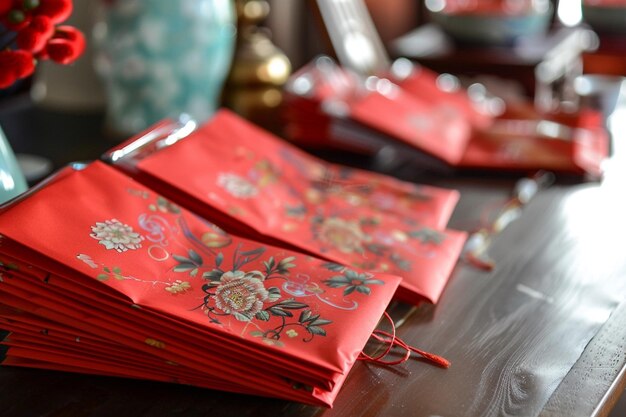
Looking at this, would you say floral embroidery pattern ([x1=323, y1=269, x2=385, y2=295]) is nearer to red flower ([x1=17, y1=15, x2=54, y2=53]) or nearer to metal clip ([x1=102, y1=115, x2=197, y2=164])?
metal clip ([x1=102, y1=115, x2=197, y2=164])

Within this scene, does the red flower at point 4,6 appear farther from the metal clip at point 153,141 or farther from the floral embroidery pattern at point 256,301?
the floral embroidery pattern at point 256,301

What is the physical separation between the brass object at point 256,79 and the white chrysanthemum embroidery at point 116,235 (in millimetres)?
668

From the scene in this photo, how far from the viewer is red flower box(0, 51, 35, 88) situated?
33.1 inches

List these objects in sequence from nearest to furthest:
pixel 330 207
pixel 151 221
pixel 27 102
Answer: pixel 151 221
pixel 330 207
pixel 27 102

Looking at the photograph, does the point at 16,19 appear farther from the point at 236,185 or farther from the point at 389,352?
the point at 389,352

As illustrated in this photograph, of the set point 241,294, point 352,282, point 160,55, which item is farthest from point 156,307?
point 160,55

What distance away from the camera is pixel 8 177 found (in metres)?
0.84

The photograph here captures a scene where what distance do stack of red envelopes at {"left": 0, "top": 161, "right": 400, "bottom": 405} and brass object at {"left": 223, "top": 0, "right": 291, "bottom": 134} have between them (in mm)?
664

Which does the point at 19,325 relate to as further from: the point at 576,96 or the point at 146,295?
the point at 576,96

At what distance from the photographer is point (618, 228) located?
1.06m

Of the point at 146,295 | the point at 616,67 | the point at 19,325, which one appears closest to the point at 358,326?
the point at 146,295

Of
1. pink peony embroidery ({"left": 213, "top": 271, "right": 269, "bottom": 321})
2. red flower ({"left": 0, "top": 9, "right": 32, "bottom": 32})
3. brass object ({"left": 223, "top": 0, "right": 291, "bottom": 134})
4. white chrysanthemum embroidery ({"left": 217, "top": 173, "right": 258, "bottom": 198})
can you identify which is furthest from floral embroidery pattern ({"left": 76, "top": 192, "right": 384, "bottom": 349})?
brass object ({"left": 223, "top": 0, "right": 291, "bottom": 134})

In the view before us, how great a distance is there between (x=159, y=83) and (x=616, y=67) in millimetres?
1207

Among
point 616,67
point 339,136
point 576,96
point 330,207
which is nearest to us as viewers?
point 330,207
